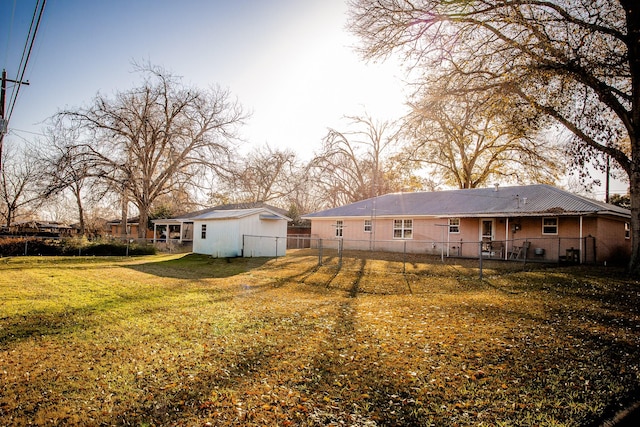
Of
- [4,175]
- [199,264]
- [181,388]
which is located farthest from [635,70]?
[4,175]

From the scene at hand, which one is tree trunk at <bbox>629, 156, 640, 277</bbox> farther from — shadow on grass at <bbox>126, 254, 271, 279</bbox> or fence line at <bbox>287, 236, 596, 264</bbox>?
shadow on grass at <bbox>126, 254, 271, 279</bbox>

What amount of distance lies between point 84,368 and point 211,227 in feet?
68.9

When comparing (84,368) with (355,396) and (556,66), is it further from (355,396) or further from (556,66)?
(556,66)

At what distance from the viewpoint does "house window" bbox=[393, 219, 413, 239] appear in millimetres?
26422

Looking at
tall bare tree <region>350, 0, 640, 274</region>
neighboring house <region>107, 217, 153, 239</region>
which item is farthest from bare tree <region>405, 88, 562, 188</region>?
neighboring house <region>107, 217, 153, 239</region>

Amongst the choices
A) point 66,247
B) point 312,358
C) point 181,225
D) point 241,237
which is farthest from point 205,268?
point 181,225

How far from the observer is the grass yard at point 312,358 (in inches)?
155

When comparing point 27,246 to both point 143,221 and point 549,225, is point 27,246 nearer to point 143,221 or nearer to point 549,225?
point 143,221

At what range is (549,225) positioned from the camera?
67.6 feet

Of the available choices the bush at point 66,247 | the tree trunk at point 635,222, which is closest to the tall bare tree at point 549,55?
→ the tree trunk at point 635,222

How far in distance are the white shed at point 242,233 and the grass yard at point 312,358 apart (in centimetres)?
1222

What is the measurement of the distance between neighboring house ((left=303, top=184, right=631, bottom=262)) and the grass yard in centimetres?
712

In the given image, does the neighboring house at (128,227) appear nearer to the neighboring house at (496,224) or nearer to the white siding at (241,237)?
the white siding at (241,237)

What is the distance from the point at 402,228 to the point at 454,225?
392 cm
